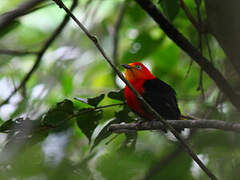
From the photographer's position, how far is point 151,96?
3496mm

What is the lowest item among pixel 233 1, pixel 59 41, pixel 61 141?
pixel 59 41

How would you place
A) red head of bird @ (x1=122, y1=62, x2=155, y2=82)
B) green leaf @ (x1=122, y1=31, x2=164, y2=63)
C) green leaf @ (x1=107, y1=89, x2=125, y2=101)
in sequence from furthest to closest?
red head of bird @ (x1=122, y1=62, x2=155, y2=82) → green leaf @ (x1=122, y1=31, x2=164, y2=63) → green leaf @ (x1=107, y1=89, x2=125, y2=101)

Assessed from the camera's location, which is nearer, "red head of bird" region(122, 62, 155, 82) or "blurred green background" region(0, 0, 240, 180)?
"blurred green background" region(0, 0, 240, 180)

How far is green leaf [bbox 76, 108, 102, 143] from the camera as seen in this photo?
2.74 m

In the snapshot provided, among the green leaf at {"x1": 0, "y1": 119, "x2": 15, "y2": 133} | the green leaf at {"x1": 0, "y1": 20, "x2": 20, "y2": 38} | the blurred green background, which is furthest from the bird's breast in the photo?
the green leaf at {"x1": 0, "y1": 20, "x2": 20, "y2": 38}

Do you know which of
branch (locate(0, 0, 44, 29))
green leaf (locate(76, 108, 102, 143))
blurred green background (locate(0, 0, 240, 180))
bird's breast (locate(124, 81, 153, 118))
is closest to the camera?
blurred green background (locate(0, 0, 240, 180))

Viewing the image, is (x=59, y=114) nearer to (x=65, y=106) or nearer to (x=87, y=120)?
(x=65, y=106)

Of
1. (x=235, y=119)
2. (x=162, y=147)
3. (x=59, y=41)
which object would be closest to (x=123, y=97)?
(x=162, y=147)

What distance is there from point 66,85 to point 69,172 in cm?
231

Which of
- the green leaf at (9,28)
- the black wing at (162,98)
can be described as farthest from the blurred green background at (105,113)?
the black wing at (162,98)

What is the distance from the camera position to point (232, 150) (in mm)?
2391

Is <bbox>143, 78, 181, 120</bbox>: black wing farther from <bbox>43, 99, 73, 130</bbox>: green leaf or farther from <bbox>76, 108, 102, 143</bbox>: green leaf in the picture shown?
<bbox>43, 99, 73, 130</bbox>: green leaf

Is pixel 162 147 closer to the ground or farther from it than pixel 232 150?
closer to the ground

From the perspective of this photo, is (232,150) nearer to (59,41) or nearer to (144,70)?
(144,70)
